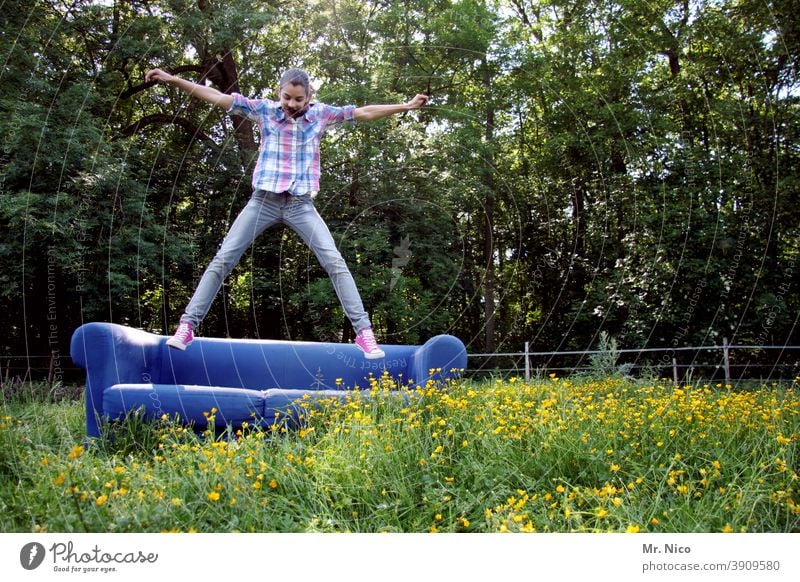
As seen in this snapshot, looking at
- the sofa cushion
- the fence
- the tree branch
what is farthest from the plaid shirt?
the fence

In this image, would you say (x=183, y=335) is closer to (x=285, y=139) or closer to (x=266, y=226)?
(x=266, y=226)

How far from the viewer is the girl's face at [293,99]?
3.63 m

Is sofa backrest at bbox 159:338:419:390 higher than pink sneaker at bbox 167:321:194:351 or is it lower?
lower

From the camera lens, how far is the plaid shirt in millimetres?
3725

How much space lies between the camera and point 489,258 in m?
6.05

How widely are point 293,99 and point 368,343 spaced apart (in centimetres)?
155

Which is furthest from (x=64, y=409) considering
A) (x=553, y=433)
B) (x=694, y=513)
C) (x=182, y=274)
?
(x=694, y=513)

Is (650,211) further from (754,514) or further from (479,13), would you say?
(754,514)

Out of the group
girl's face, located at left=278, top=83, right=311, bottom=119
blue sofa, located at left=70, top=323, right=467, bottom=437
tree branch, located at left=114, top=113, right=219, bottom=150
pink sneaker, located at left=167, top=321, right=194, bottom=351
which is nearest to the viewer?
girl's face, located at left=278, top=83, right=311, bottom=119

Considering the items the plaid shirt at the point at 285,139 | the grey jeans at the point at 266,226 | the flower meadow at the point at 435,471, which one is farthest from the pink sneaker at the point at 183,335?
the plaid shirt at the point at 285,139

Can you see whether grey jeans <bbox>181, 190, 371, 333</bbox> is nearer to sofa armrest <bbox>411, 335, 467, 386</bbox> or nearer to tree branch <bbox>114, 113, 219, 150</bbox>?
sofa armrest <bbox>411, 335, 467, 386</bbox>

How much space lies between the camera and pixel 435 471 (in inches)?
121

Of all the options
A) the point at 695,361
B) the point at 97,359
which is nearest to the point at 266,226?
the point at 97,359

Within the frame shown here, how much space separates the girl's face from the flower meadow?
170cm
